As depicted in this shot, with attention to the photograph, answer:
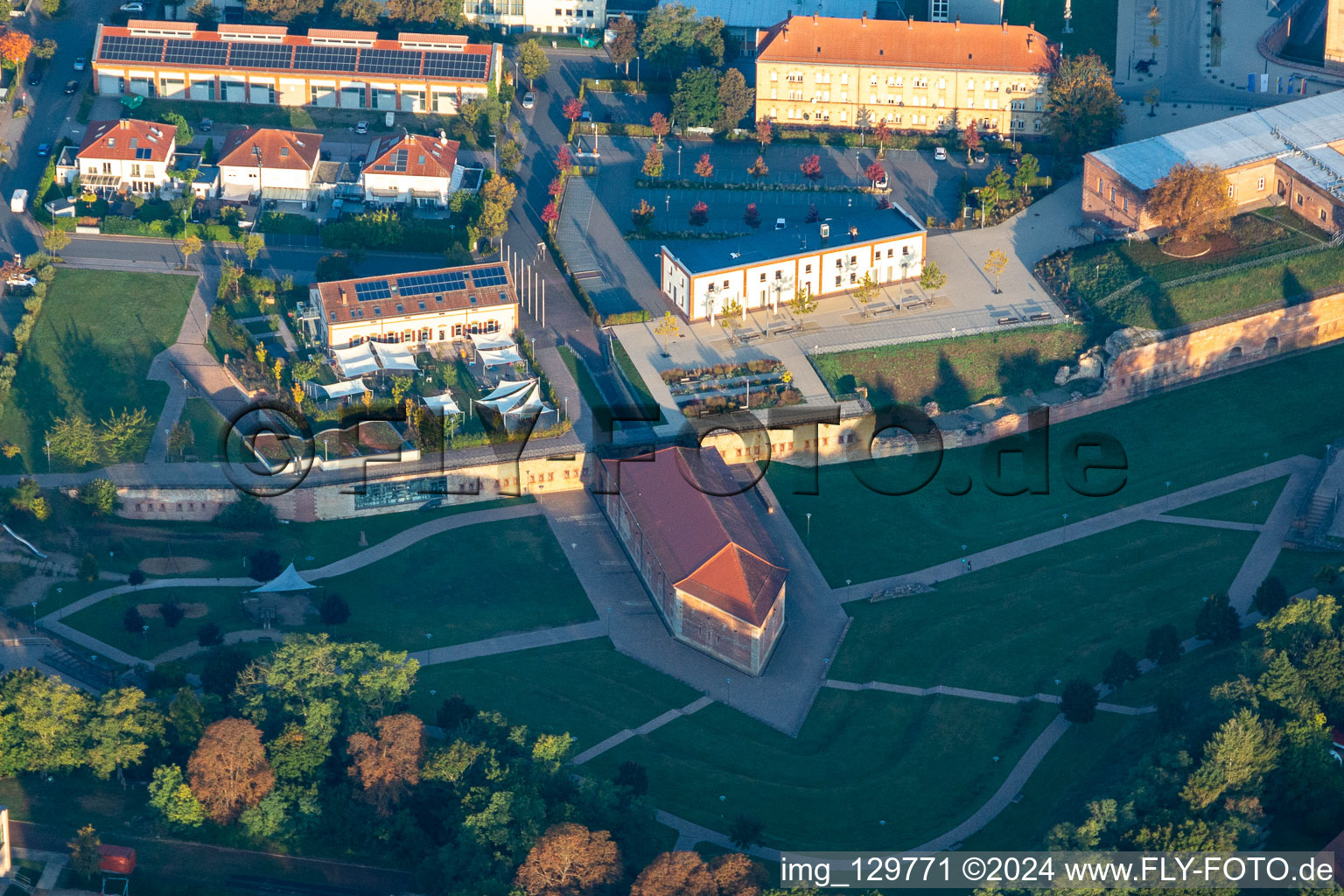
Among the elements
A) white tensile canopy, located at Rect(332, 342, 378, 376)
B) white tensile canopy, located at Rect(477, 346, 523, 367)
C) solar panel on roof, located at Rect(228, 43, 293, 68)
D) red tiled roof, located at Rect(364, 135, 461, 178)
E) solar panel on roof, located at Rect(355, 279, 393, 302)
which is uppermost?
solar panel on roof, located at Rect(228, 43, 293, 68)

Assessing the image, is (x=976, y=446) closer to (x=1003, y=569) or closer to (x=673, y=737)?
(x=1003, y=569)

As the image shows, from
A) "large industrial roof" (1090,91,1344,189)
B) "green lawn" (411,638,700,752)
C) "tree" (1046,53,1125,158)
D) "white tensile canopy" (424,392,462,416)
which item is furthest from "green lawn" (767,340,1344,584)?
"tree" (1046,53,1125,158)

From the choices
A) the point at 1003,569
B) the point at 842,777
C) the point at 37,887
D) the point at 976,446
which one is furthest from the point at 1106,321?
the point at 37,887

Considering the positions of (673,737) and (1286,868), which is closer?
(1286,868)

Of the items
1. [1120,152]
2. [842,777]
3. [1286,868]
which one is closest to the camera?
[1286,868]

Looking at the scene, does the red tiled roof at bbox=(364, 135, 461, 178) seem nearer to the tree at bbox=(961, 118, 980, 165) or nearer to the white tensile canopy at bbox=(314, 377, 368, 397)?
the white tensile canopy at bbox=(314, 377, 368, 397)

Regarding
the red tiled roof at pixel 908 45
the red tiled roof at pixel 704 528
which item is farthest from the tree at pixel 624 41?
the red tiled roof at pixel 704 528

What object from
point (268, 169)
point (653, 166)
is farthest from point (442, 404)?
point (653, 166)
